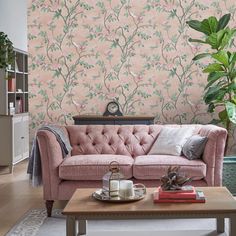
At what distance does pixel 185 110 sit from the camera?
6.10m

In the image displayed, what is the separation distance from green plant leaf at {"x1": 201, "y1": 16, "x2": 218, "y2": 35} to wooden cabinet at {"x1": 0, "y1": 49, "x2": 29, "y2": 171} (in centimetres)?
307

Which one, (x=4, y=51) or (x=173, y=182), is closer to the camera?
(x=173, y=182)

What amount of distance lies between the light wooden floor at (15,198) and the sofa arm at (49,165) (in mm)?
337

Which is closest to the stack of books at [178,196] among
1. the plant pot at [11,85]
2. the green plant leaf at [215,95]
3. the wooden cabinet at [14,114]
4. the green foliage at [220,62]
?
the green foliage at [220,62]

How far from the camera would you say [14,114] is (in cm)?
695

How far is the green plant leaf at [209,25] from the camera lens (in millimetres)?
4898

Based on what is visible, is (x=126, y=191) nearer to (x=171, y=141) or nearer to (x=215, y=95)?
(x=171, y=141)

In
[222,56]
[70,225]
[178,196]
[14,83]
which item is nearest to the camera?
[70,225]

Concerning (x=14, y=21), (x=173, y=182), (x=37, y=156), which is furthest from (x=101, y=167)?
(x=14, y=21)

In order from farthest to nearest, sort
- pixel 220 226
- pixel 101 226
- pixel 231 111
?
pixel 231 111, pixel 101 226, pixel 220 226

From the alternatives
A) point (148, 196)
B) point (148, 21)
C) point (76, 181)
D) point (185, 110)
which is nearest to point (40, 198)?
point (76, 181)

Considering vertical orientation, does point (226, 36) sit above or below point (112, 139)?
above

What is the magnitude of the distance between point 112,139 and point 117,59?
1609mm

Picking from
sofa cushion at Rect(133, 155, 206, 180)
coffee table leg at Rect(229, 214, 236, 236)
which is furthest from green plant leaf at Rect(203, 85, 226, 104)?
coffee table leg at Rect(229, 214, 236, 236)
